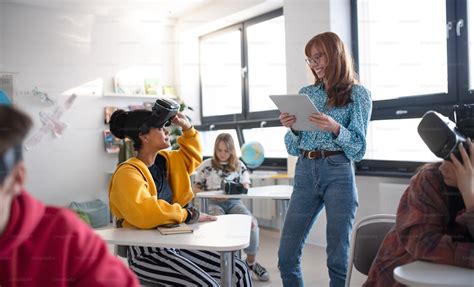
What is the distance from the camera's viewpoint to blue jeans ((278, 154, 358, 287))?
1503mm

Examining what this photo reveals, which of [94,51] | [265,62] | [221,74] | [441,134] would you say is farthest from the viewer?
[221,74]

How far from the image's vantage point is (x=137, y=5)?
3.88 meters

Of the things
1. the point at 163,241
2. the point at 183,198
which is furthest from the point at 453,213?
the point at 183,198

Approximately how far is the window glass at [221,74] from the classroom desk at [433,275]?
3.74 meters

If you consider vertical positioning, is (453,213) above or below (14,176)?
below

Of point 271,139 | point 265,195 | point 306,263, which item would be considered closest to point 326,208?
point 265,195

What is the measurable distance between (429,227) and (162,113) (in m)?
0.79

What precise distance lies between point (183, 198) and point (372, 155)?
1873mm

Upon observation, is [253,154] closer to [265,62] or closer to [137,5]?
[265,62]

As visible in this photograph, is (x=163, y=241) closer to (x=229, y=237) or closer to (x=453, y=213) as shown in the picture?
(x=229, y=237)

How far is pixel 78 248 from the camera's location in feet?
1.46

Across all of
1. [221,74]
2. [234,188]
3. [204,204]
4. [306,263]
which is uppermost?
[221,74]

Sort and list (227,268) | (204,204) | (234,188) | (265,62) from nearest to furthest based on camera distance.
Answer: (227,268) < (234,188) < (204,204) < (265,62)

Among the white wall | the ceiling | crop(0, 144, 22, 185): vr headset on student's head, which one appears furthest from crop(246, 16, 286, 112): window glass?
crop(0, 144, 22, 185): vr headset on student's head
